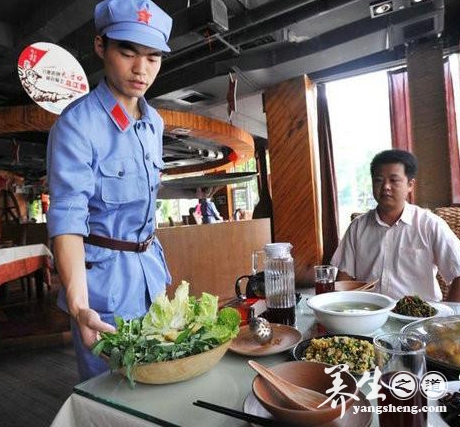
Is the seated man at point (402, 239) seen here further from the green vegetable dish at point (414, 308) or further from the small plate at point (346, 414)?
the small plate at point (346, 414)

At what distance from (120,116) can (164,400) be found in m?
0.97

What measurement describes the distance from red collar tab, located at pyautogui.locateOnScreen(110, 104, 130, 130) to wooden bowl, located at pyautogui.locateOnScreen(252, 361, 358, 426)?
0.99 m

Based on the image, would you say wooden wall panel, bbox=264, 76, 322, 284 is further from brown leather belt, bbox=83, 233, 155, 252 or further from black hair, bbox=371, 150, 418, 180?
brown leather belt, bbox=83, 233, 155, 252

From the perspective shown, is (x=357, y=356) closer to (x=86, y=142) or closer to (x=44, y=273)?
(x=86, y=142)

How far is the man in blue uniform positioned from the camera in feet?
3.82

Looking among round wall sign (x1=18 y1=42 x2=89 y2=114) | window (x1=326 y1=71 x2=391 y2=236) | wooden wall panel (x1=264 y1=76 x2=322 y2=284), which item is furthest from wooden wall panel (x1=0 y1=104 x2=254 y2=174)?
window (x1=326 y1=71 x2=391 y2=236)

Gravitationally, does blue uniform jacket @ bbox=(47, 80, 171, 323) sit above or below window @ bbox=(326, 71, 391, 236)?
below

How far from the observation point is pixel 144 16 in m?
1.21

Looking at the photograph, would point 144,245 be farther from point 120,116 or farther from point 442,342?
point 442,342

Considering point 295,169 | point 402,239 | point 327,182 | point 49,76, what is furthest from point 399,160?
point 327,182

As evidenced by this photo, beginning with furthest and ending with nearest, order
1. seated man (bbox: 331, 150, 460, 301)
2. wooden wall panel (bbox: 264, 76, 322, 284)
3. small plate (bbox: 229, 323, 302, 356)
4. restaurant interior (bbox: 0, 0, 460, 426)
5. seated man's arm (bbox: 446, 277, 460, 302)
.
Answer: wooden wall panel (bbox: 264, 76, 322, 284)
restaurant interior (bbox: 0, 0, 460, 426)
seated man (bbox: 331, 150, 460, 301)
seated man's arm (bbox: 446, 277, 460, 302)
small plate (bbox: 229, 323, 302, 356)

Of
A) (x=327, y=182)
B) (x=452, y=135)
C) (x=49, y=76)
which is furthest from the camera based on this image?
(x=327, y=182)

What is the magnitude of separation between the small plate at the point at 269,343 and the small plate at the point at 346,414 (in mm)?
248

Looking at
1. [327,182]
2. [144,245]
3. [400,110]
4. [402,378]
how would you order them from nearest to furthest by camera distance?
[402,378]
[144,245]
[400,110]
[327,182]
